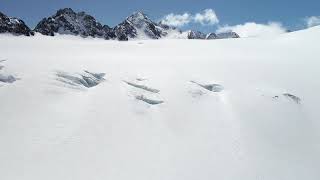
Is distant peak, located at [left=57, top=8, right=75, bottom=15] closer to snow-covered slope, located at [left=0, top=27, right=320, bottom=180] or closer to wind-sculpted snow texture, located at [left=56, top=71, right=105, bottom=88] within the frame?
snow-covered slope, located at [left=0, top=27, right=320, bottom=180]

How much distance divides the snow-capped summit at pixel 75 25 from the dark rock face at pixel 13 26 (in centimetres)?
4246

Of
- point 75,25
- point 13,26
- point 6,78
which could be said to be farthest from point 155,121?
point 75,25

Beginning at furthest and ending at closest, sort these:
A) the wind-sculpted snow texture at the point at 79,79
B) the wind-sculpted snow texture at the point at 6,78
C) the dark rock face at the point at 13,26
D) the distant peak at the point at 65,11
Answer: the distant peak at the point at 65,11 < the dark rock face at the point at 13,26 < the wind-sculpted snow texture at the point at 79,79 < the wind-sculpted snow texture at the point at 6,78

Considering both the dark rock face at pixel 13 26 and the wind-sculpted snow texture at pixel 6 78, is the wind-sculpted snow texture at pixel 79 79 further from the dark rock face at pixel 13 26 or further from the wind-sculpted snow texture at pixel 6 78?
the dark rock face at pixel 13 26

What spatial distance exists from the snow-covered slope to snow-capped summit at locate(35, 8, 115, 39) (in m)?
122

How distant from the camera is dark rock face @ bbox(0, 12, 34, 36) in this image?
93.4 metres

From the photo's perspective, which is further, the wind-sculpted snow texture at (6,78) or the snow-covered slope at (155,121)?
the wind-sculpted snow texture at (6,78)

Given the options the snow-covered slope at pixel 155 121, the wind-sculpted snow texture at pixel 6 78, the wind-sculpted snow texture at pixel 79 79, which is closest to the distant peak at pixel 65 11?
the snow-covered slope at pixel 155 121

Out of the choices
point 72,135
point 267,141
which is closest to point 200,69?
point 267,141

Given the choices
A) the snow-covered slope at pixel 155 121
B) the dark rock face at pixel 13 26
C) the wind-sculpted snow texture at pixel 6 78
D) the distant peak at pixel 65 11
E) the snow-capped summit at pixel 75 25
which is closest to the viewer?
the snow-covered slope at pixel 155 121

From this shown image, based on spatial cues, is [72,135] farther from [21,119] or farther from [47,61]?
[47,61]

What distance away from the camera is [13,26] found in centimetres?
9538

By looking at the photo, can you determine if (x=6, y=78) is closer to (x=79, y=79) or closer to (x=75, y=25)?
(x=79, y=79)

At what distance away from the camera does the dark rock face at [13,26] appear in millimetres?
93375
